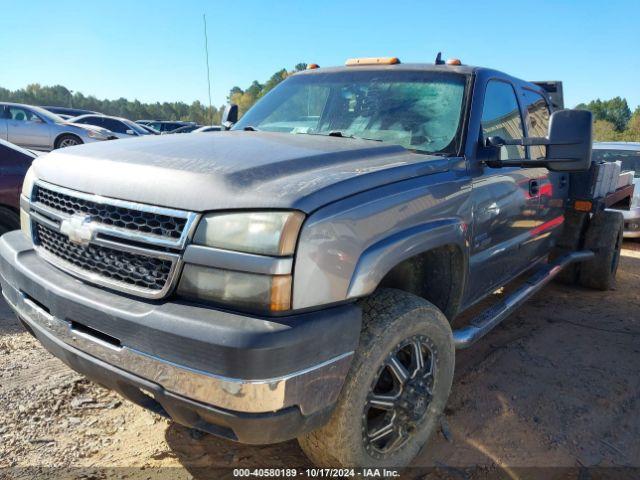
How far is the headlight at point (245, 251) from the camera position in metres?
1.70

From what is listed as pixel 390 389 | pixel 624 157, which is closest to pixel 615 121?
pixel 624 157

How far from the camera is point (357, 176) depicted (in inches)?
80.6

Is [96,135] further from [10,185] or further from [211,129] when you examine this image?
[211,129]

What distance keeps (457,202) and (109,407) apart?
222cm

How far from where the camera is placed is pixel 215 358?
1.62 m

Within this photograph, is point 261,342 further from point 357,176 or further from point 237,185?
point 357,176

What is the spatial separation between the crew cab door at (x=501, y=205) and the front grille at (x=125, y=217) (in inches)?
64.8

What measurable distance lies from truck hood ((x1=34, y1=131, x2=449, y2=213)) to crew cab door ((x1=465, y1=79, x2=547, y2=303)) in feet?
1.40

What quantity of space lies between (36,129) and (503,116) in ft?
45.2

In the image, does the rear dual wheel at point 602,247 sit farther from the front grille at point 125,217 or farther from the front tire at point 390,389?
the front grille at point 125,217

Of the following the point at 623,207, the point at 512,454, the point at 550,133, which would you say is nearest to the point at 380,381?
the point at 512,454

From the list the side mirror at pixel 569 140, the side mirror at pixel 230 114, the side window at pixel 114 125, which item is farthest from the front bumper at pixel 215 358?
the side window at pixel 114 125

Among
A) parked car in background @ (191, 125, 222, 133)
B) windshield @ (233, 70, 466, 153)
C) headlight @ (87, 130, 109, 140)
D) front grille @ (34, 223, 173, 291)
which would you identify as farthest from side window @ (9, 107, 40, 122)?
front grille @ (34, 223, 173, 291)

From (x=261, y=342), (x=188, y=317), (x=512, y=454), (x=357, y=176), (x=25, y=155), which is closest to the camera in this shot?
(x=261, y=342)
